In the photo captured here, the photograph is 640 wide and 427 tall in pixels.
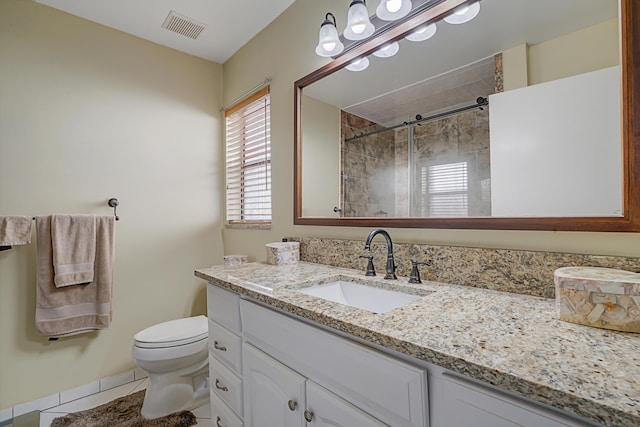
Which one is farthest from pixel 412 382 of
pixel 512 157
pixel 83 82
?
pixel 83 82

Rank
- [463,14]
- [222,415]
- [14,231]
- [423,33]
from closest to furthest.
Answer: [463,14], [423,33], [222,415], [14,231]

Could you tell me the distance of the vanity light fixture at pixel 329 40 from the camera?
4.72 feet

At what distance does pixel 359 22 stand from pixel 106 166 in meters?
1.84

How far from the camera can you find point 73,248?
180 cm

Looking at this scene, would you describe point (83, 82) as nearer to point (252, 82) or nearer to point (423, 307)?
point (252, 82)

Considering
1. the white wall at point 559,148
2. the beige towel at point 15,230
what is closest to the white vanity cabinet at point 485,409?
the white wall at point 559,148

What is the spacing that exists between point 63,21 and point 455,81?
239 centimetres

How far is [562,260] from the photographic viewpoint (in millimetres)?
865

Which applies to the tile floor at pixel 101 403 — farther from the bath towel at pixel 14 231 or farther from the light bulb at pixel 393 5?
the light bulb at pixel 393 5

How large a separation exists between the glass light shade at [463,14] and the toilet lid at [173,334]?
78.0 inches

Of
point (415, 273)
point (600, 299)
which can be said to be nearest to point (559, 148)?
point (600, 299)

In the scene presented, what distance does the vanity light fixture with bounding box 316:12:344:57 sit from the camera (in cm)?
144

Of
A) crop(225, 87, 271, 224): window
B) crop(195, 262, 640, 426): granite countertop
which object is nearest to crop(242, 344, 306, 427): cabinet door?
crop(195, 262, 640, 426): granite countertop

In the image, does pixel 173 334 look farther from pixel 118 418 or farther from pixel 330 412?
pixel 330 412
